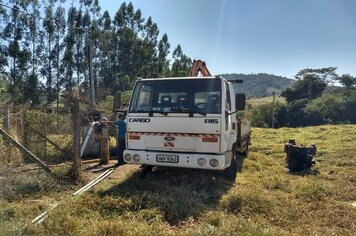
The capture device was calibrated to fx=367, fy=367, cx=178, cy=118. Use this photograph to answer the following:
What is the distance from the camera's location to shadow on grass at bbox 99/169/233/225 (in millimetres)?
6504

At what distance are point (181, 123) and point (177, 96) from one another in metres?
0.73

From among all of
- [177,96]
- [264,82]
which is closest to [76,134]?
[177,96]

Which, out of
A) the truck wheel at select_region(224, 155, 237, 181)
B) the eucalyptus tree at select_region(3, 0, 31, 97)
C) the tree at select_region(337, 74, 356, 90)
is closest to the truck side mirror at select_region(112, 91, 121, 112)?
the truck wheel at select_region(224, 155, 237, 181)

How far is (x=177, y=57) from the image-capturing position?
6372cm

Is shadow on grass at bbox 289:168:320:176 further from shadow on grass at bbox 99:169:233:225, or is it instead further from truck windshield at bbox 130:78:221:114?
truck windshield at bbox 130:78:221:114

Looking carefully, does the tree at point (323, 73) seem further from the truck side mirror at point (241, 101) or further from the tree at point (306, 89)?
the truck side mirror at point (241, 101)

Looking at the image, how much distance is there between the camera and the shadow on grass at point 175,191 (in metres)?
6.50

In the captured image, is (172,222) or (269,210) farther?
(269,210)

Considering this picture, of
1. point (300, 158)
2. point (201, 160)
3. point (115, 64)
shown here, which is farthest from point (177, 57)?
point (201, 160)

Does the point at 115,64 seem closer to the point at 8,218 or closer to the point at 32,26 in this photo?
the point at 32,26

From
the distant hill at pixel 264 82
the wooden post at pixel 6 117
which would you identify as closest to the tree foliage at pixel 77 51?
the wooden post at pixel 6 117

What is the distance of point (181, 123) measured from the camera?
7.79 metres

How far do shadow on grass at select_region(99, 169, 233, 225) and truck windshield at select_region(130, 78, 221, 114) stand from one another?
1.61 meters

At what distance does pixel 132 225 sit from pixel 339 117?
177 ft
